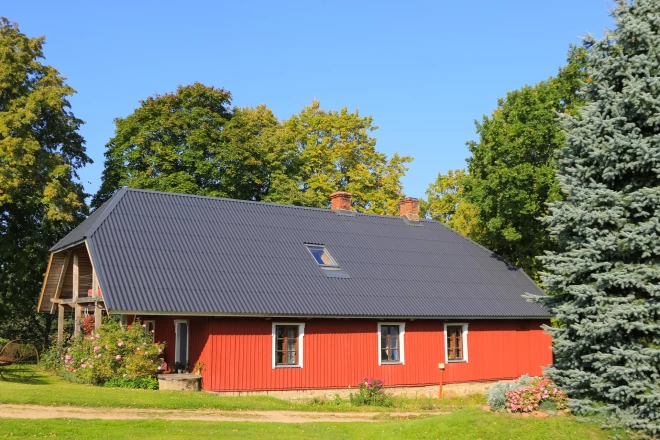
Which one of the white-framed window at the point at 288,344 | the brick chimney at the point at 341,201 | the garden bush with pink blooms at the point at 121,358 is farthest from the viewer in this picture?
the brick chimney at the point at 341,201

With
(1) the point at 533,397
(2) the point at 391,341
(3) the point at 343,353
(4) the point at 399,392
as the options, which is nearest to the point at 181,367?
(3) the point at 343,353

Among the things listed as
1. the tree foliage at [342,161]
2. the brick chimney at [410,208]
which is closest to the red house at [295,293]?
the brick chimney at [410,208]

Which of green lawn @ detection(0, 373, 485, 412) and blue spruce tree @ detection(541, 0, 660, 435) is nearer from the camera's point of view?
blue spruce tree @ detection(541, 0, 660, 435)

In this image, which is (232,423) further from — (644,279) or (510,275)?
(510,275)

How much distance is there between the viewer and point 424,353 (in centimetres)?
2478

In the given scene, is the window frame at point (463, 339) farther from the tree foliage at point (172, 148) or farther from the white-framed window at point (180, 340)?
the tree foliage at point (172, 148)

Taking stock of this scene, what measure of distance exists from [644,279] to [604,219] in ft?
4.32

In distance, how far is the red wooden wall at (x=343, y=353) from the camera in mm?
20812

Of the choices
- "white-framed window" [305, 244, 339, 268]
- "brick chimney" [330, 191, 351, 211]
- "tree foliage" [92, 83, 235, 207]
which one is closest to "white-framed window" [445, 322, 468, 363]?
"white-framed window" [305, 244, 339, 268]

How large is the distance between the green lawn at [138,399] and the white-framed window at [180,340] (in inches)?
114

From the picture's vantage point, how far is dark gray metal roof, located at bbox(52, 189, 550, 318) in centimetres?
2086

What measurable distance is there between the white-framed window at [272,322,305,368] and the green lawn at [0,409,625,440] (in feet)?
20.5

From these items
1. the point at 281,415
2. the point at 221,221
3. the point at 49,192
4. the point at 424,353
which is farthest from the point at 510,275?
the point at 49,192

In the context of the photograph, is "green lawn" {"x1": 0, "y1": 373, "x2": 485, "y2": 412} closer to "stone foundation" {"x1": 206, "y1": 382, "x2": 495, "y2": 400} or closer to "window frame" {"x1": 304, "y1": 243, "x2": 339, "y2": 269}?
"stone foundation" {"x1": 206, "y1": 382, "x2": 495, "y2": 400}
